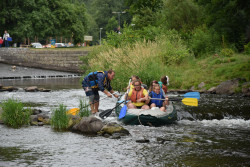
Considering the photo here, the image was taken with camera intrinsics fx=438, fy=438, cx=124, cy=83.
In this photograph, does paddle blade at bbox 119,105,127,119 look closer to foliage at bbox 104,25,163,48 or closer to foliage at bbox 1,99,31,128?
foliage at bbox 1,99,31,128

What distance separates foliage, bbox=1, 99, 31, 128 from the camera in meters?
12.0

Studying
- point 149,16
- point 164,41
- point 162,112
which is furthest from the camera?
point 149,16

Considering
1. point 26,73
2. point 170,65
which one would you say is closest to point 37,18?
point 26,73

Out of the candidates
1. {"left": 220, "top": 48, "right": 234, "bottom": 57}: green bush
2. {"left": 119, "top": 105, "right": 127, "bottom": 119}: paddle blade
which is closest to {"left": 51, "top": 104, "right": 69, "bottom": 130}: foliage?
{"left": 119, "top": 105, "right": 127, "bottom": 119}: paddle blade

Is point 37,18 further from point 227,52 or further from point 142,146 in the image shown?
point 142,146

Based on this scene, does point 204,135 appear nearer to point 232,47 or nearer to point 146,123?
point 146,123

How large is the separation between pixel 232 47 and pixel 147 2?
10244 millimetres

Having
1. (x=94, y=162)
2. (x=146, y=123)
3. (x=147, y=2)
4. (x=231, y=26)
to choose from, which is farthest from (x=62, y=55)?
(x=94, y=162)

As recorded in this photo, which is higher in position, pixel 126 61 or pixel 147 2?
pixel 147 2

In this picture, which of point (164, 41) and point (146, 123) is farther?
point (164, 41)

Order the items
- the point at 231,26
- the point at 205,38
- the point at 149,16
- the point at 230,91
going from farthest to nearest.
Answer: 1. the point at 149,16
2. the point at 205,38
3. the point at 231,26
4. the point at 230,91

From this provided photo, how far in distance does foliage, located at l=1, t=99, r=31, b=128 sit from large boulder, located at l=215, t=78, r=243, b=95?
9.64m

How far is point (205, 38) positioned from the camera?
92.5 ft

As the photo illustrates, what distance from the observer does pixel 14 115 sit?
12.1 m
